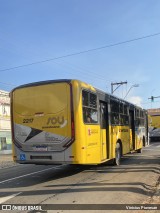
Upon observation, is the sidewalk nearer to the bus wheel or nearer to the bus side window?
the bus wheel

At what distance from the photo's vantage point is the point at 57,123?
1173cm

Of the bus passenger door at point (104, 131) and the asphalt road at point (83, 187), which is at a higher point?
the bus passenger door at point (104, 131)

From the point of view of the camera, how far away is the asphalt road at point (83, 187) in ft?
28.2

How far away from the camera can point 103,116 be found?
1399 centimetres

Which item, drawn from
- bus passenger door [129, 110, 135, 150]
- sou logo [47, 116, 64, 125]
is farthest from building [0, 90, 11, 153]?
sou logo [47, 116, 64, 125]

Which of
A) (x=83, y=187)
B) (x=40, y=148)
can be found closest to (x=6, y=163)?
(x=40, y=148)

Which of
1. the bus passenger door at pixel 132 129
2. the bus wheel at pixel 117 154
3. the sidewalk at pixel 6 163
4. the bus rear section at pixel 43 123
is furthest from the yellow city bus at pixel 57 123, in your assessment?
the sidewalk at pixel 6 163

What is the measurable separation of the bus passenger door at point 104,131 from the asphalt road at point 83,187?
734 millimetres

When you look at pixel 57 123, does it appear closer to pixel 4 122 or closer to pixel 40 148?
pixel 40 148

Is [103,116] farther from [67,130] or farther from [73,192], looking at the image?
[73,192]

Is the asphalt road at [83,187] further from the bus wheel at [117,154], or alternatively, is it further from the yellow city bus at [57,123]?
the bus wheel at [117,154]

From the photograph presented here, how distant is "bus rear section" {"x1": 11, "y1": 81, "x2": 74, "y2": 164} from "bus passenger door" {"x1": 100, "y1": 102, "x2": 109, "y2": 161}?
2.31 metres

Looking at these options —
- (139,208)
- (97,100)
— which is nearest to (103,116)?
(97,100)

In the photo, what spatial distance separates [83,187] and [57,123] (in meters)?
2.40
